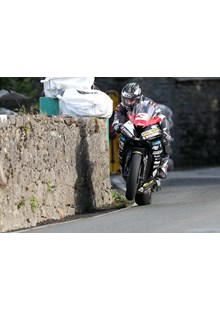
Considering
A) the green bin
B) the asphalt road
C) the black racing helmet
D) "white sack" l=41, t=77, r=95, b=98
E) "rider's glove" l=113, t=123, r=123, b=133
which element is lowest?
the asphalt road

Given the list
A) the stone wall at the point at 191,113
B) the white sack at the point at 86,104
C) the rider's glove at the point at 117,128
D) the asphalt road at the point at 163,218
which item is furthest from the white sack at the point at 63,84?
the stone wall at the point at 191,113

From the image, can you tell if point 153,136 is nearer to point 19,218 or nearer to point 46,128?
point 46,128

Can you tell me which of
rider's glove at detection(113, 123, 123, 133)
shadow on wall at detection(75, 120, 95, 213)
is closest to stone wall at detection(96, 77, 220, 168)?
shadow on wall at detection(75, 120, 95, 213)

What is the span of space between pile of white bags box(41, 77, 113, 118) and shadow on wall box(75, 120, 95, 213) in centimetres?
48

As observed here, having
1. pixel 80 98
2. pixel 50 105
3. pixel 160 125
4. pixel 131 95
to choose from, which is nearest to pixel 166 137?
pixel 160 125

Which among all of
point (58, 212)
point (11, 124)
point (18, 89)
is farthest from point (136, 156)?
point (18, 89)

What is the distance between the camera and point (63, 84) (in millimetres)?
15945

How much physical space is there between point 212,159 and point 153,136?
14.8 meters

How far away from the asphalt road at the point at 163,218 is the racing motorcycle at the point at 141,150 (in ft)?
0.84

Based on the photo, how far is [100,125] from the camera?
50.4 feet

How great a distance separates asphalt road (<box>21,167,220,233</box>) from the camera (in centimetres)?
1159

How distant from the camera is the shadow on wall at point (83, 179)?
1464 centimetres

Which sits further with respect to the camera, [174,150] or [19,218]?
[174,150]

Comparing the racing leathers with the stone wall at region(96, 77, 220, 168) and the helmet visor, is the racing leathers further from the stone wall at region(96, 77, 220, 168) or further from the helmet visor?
the stone wall at region(96, 77, 220, 168)
